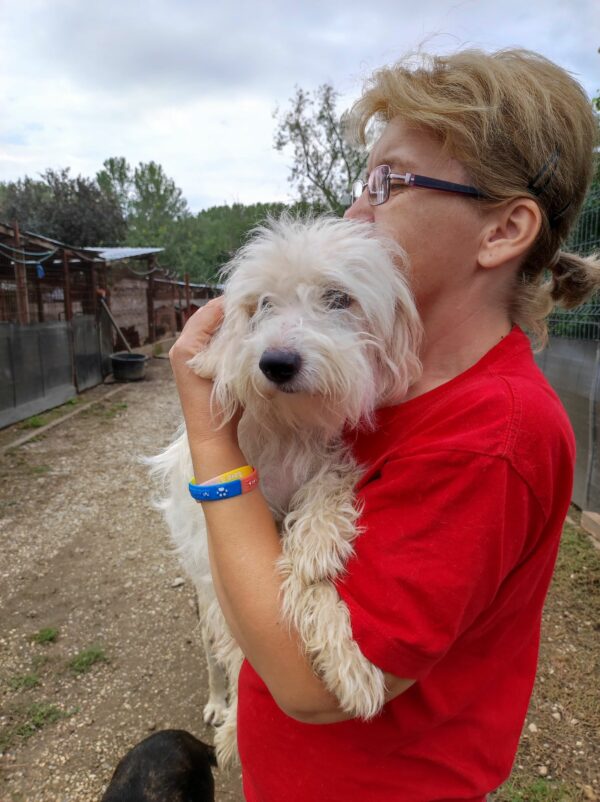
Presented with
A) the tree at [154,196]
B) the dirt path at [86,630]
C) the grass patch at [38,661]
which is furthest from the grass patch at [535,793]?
the tree at [154,196]

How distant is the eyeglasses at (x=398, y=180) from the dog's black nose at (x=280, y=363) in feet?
1.46

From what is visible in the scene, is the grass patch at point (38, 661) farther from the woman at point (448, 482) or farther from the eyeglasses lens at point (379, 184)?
the eyeglasses lens at point (379, 184)

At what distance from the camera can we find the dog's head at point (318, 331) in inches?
55.3

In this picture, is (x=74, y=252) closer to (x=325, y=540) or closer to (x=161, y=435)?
(x=161, y=435)

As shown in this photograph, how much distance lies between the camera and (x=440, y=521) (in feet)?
3.20

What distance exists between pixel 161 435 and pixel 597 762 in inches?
285

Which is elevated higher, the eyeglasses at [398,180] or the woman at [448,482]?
the eyeglasses at [398,180]

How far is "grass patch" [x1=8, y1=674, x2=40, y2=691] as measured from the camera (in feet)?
11.5

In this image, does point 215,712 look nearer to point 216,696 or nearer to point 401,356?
point 216,696

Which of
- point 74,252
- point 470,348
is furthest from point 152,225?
point 470,348

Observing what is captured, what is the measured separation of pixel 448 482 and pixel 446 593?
0.61ft

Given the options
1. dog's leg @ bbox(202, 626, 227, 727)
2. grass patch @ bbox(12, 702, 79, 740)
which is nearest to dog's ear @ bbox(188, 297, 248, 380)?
dog's leg @ bbox(202, 626, 227, 727)

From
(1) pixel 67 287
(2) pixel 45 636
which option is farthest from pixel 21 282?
(2) pixel 45 636

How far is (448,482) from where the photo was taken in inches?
38.8
